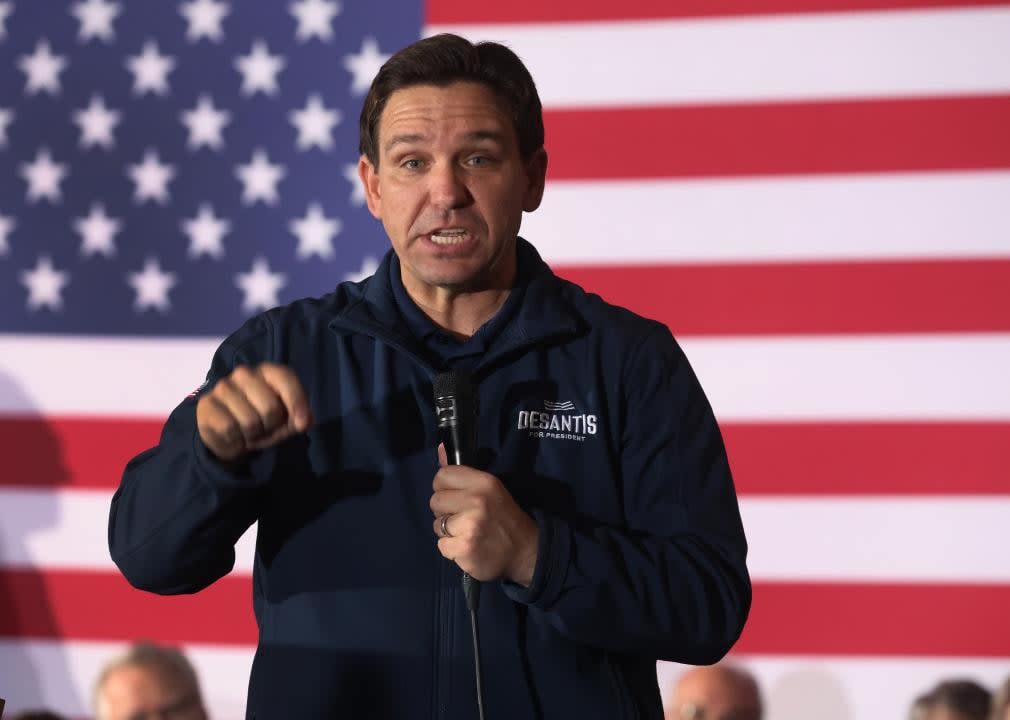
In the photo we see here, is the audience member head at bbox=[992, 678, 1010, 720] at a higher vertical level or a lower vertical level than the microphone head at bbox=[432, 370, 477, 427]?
lower

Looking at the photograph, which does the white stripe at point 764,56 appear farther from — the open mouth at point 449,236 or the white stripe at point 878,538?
the open mouth at point 449,236

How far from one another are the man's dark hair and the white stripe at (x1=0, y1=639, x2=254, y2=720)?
81.7 inches

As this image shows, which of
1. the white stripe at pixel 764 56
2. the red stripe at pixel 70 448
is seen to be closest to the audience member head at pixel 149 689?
the red stripe at pixel 70 448

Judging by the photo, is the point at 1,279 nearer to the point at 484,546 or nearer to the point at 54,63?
the point at 54,63

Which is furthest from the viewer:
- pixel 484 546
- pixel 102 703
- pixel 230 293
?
pixel 230 293

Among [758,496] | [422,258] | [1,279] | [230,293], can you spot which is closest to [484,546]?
[422,258]

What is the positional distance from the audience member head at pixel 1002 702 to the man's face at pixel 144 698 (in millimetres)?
1801

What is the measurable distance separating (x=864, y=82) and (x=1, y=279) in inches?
89.3

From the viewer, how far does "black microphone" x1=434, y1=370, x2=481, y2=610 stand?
1116 mm

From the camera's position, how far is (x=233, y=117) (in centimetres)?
A: 332

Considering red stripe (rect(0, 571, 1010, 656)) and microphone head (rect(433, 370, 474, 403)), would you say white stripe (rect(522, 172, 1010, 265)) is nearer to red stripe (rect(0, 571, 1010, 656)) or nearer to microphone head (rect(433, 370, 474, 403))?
red stripe (rect(0, 571, 1010, 656))

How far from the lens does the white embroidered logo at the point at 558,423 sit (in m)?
1.26

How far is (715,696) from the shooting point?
2961mm

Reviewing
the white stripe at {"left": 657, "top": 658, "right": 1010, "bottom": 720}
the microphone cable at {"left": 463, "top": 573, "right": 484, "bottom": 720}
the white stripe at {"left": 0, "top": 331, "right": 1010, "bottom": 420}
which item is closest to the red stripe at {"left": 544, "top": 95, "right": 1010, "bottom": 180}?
the white stripe at {"left": 0, "top": 331, "right": 1010, "bottom": 420}
